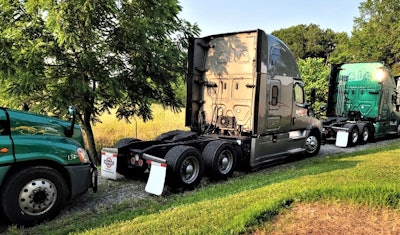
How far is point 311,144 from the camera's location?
35.5 ft

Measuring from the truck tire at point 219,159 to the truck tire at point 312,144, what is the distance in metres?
4.08

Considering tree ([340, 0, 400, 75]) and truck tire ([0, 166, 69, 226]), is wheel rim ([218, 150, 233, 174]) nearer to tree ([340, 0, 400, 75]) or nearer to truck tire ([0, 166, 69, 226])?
truck tire ([0, 166, 69, 226])

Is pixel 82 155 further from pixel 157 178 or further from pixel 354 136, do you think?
pixel 354 136

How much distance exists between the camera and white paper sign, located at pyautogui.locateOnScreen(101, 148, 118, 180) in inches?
262

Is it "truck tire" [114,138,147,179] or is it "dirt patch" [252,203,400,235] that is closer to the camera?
"dirt patch" [252,203,400,235]

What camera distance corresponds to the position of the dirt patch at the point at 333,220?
379cm

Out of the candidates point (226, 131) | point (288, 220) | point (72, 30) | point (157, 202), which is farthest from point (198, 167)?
point (72, 30)

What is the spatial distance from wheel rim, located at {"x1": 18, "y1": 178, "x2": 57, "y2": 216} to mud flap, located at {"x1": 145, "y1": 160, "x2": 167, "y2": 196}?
173 centimetres

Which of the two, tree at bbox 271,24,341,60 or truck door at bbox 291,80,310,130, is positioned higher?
tree at bbox 271,24,341,60

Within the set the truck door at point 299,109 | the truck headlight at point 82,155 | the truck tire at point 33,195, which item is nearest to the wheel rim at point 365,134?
the truck door at point 299,109

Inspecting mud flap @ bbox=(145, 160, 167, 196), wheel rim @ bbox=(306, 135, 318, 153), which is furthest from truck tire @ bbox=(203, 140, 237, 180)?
wheel rim @ bbox=(306, 135, 318, 153)

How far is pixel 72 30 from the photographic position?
750 centimetres

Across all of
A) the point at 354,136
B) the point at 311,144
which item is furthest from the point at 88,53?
the point at 354,136

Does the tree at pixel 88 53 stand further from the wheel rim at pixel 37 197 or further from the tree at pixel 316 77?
the tree at pixel 316 77
